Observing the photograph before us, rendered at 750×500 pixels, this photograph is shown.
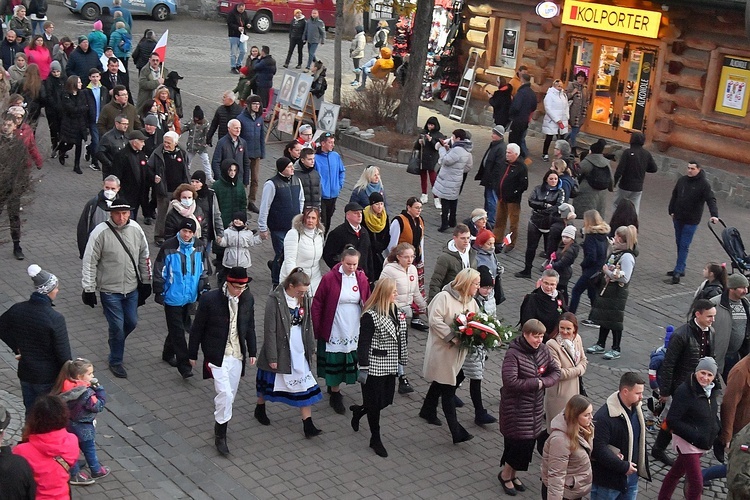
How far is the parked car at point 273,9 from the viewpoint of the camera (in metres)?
34.5

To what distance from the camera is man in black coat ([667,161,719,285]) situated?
14.7 m

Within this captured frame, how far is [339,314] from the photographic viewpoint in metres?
9.89

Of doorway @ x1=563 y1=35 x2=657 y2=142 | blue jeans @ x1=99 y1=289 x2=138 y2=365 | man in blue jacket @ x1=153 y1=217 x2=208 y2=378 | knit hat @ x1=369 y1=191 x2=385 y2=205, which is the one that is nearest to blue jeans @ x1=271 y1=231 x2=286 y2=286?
knit hat @ x1=369 y1=191 x2=385 y2=205

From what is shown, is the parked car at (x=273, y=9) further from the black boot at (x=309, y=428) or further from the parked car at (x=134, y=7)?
the black boot at (x=309, y=428)

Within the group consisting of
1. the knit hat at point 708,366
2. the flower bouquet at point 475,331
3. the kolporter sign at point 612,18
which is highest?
the kolporter sign at point 612,18

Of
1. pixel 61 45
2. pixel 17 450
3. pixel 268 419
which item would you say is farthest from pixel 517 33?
pixel 17 450

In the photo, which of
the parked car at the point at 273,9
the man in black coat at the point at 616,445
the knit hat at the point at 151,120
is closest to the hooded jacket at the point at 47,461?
the man in black coat at the point at 616,445

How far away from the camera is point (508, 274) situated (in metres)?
14.8

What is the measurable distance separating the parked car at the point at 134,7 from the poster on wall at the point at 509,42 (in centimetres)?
1475

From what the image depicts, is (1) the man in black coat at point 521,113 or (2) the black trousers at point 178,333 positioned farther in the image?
(1) the man in black coat at point 521,113

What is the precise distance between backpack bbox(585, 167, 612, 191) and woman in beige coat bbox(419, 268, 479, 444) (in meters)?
6.20

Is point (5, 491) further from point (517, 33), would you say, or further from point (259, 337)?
point (517, 33)

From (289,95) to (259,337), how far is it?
31.7 feet

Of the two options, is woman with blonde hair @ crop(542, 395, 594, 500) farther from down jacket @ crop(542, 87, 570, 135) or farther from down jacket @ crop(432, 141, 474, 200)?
down jacket @ crop(542, 87, 570, 135)
